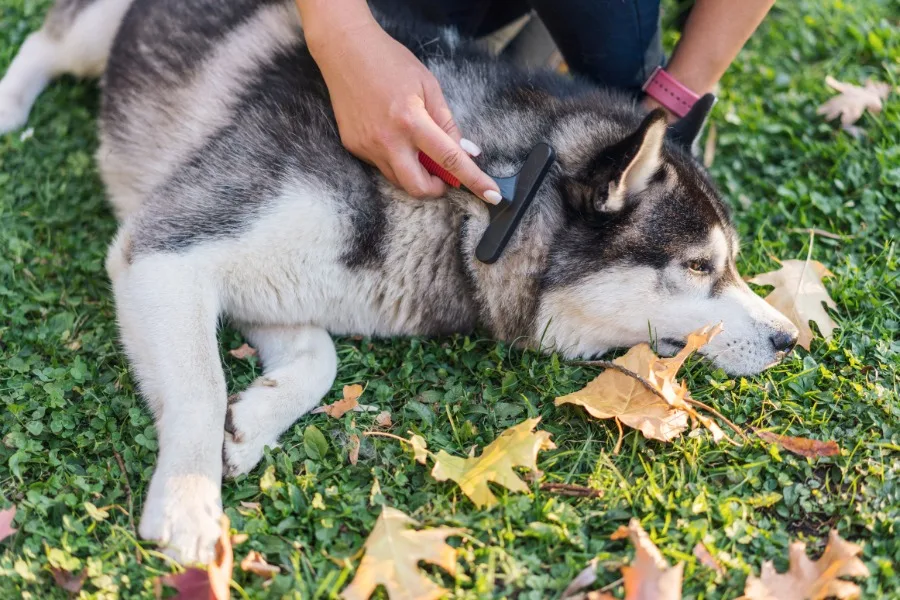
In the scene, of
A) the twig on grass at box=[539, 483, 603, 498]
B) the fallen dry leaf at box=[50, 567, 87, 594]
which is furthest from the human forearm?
the fallen dry leaf at box=[50, 567, 87, 594]

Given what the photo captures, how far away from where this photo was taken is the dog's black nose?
8.74 feet

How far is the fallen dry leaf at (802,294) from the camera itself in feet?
9.38

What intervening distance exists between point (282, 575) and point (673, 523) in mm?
1102

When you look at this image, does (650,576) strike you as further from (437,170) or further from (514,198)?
(437,170)

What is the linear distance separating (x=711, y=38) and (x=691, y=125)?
608 millimetres

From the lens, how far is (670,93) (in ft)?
11.1

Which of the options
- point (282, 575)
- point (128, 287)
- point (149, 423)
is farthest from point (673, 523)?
point (128, 287)

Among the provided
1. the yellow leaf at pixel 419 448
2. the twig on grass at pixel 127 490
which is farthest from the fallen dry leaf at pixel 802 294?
the twig on grass at pixel 127 490

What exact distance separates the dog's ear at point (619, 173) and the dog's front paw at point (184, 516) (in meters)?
1.47

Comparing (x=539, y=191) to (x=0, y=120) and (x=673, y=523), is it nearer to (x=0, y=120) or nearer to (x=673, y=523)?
(x=673, y=523)

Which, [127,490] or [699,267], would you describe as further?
[699,267]

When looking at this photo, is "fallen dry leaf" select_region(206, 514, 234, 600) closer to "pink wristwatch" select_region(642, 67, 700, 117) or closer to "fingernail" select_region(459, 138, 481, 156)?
"fingernail" select_region(459, 138, 481, 156)

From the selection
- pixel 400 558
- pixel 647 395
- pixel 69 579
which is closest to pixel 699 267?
pixel 647 395

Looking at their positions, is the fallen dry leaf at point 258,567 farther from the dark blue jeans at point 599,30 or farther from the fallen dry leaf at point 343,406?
the dark blue jeans at point 599,30
